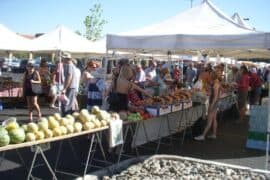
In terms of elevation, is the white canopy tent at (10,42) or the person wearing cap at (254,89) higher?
the white canopy tent at (10,42)

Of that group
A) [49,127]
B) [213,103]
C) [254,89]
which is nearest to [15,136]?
[49,127]

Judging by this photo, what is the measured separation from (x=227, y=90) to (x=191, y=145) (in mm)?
4782

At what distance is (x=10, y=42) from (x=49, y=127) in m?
8.39

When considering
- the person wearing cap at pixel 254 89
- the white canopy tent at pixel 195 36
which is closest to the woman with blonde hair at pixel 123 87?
the white canopy tent at pixel 195 36

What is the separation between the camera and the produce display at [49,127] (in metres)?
4.38

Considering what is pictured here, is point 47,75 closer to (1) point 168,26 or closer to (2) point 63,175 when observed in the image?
(1) point 168,26

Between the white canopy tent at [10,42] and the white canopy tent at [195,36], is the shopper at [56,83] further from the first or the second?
the white canopy tent at [195,36]

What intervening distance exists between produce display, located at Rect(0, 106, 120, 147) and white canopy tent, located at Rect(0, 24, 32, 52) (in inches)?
289

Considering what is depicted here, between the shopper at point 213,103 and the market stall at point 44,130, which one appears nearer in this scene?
the market stall at point 44,130

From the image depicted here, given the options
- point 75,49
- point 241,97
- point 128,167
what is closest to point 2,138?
point 128,167

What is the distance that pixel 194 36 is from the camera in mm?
7406

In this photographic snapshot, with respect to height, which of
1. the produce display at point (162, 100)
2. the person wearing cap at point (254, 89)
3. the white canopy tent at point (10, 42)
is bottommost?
the person wearing cap at point (254, 89)

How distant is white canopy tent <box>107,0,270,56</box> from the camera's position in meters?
7.16

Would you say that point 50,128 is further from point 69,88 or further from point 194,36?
point 69,88
